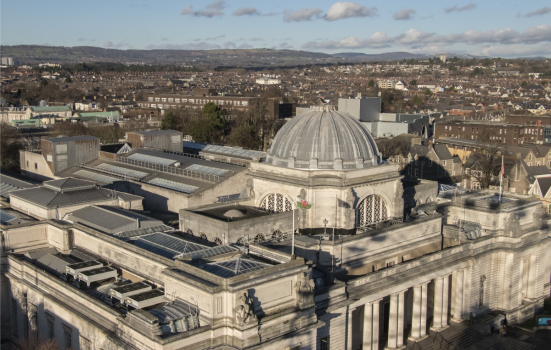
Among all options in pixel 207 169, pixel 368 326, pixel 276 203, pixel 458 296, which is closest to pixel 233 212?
pixel 276 203

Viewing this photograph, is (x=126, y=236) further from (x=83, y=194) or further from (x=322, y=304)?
(x=322, y=304)

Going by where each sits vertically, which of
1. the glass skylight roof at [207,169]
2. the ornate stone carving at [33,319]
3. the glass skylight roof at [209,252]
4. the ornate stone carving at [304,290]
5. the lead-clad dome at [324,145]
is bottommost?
the ornate stone carving at [33,319]

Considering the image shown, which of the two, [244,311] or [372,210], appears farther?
[372,210]

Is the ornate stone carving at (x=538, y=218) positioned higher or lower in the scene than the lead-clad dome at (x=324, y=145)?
lower

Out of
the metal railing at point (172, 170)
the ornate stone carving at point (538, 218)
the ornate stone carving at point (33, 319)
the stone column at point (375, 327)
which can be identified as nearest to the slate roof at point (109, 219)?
the ornate stone carving at point (33, 319)

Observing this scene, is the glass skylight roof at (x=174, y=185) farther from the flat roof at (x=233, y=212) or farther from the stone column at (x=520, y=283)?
the stone column at (x=520, y=283)

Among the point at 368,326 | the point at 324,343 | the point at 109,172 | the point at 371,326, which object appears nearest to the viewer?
the point at 324,343

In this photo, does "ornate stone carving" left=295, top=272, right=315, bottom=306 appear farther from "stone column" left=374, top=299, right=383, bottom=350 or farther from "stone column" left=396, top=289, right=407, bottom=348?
"stone column" left=396, top=289, right=407, bottom=348

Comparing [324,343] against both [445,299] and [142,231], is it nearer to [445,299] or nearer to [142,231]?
[445,299]
